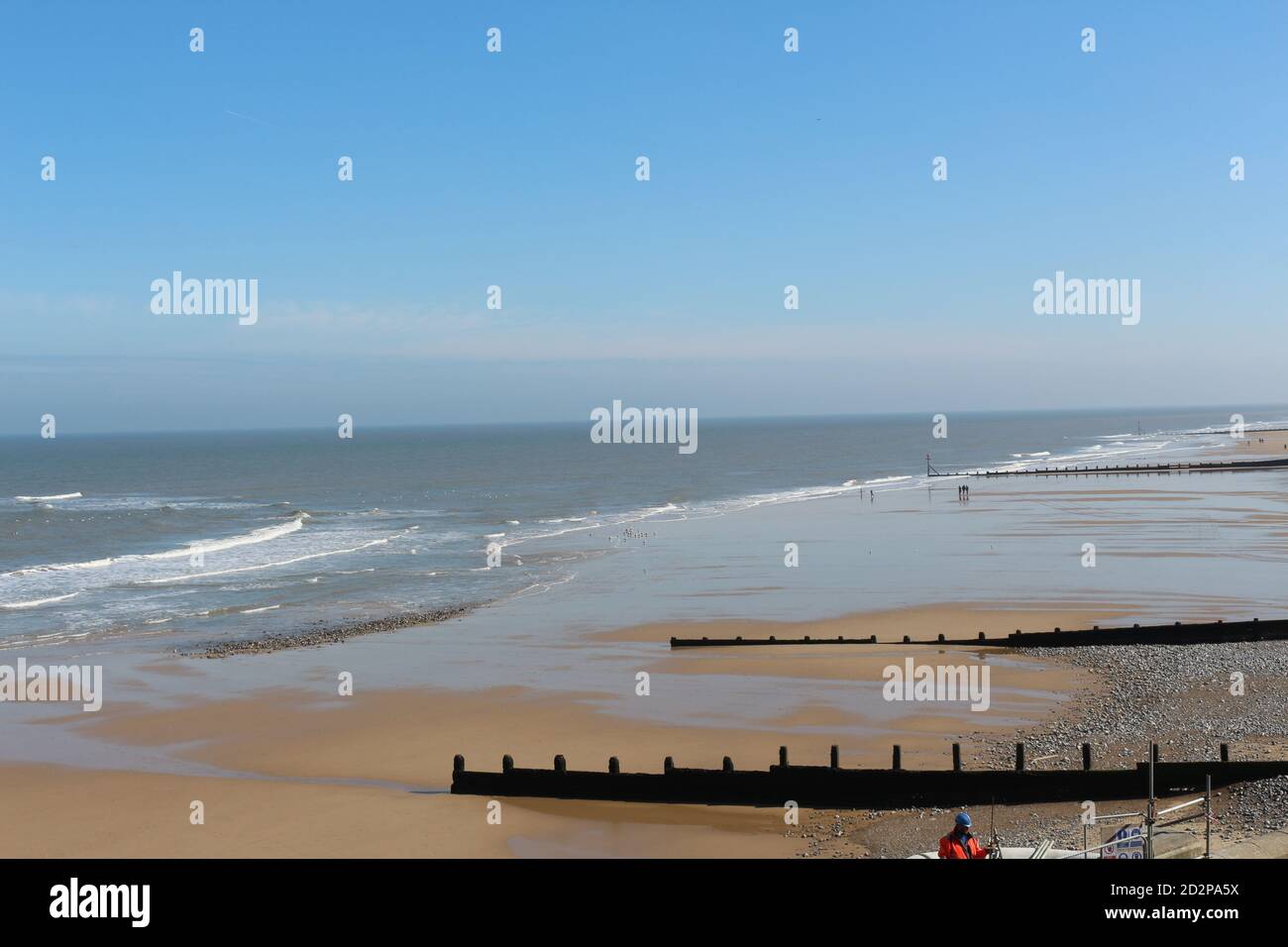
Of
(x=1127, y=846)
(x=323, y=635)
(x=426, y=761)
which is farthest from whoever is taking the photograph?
(x=323, y=635)

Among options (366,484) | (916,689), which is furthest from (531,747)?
(366,484)

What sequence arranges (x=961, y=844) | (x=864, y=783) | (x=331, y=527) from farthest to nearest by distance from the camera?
(x=331, y=527) < (x=864, y=783) < (x=961, y=844)

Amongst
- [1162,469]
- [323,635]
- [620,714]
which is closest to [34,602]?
[323,635]

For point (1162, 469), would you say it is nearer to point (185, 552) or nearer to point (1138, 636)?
point (1138, 636)

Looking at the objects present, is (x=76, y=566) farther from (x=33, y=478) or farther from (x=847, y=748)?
(x=33, y=478)

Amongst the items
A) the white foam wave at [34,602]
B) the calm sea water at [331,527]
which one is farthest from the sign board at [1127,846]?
the white foam wave at [34,602]
